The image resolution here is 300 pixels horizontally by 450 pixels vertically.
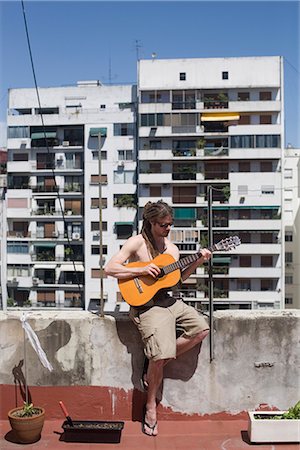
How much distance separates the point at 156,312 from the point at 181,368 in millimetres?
439

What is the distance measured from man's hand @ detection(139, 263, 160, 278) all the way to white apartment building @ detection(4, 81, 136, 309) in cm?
3509

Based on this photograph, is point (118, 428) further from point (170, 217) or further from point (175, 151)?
point (175, 151)

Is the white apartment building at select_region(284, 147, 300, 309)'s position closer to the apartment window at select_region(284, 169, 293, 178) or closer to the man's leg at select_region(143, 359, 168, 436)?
the apartment window at select_region(284, 169, 293, 178)

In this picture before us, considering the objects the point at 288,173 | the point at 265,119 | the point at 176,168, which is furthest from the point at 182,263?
the point at 288,173

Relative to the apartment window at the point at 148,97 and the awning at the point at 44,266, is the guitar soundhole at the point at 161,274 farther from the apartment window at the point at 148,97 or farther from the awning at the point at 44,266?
the awning at the point at 44,266

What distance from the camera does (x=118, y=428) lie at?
3.00m

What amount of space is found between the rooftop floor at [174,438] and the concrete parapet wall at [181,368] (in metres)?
0.08

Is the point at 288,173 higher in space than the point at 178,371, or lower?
higher

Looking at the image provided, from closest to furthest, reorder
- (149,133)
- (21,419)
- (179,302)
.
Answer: (21,419)
(179,302)
(149,133)

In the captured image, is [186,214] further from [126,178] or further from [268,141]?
[268,141]

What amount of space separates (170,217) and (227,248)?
14.1 inches

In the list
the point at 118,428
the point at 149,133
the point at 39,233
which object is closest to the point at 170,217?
the point at 118,428

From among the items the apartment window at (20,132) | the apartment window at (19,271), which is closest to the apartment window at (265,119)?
the apartment window at (20,132)

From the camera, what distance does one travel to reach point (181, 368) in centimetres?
323
